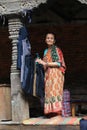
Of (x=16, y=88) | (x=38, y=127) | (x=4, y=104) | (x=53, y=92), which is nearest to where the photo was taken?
(x=38, y=127)

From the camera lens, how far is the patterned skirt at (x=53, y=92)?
9.81 meters

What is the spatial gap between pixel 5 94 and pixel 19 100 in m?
0.46

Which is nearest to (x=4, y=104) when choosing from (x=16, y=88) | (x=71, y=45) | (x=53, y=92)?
(x=16, y=88)

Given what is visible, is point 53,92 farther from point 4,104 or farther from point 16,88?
point 4,104

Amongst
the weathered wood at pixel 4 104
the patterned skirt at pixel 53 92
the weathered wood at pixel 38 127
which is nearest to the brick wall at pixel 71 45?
the weathered wood at pixel 4 104

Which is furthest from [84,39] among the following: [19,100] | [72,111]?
[19,100]

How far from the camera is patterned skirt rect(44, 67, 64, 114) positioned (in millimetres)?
9812

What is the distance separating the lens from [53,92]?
386 inches

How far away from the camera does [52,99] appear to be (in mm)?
9820

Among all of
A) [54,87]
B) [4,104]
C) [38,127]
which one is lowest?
[38,127]

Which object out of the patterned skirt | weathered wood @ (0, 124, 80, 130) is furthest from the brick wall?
weathered wood @ (0, 124, 80, 130)

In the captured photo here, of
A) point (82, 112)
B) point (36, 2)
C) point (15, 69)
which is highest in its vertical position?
point (36, 2)

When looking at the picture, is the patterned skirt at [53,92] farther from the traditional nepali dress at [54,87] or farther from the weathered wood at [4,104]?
the weathered wood at [4,104]

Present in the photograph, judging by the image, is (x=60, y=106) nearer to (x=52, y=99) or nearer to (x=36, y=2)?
(x=52, y=99)
